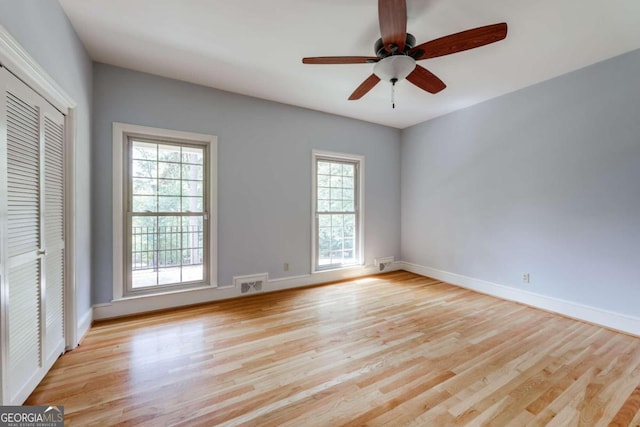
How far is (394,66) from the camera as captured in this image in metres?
2.04

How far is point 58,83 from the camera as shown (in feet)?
→ 6.20

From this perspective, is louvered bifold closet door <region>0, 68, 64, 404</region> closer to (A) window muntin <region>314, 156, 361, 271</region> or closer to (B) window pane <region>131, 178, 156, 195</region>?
(B) window pane <region>131, 178, 156, 195</region>

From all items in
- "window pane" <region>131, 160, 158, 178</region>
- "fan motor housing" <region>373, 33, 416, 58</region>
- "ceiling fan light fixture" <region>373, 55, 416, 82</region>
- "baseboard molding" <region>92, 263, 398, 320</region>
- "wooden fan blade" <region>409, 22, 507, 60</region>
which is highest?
"fan motor housing" <region>373, 33, 416, 58</region>

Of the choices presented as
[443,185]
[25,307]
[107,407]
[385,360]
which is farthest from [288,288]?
[443,185]

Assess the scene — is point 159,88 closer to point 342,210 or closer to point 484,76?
point 342,210

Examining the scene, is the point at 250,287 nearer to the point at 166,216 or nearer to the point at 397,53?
the point at 166,216

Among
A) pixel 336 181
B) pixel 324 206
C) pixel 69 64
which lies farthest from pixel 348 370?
pixel 69 64

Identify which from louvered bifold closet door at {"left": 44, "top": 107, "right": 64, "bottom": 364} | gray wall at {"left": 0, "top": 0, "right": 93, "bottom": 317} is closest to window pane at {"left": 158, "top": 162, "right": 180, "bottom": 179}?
gray wall at {"left": 0, "top": 0, "right": 93, "bottom": 317}

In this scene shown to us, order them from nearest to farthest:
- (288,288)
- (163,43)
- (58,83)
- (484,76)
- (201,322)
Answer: (58,83)
(163,43)
(201,322)
(484,76)
(288,288)

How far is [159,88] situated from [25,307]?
249 centimetres

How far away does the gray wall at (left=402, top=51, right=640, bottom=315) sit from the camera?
2.55 meters

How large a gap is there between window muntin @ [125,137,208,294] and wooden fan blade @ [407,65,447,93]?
2.58 metres

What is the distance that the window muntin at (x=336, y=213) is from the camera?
424 centimetres

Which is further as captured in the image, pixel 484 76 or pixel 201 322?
pixel 484 76
